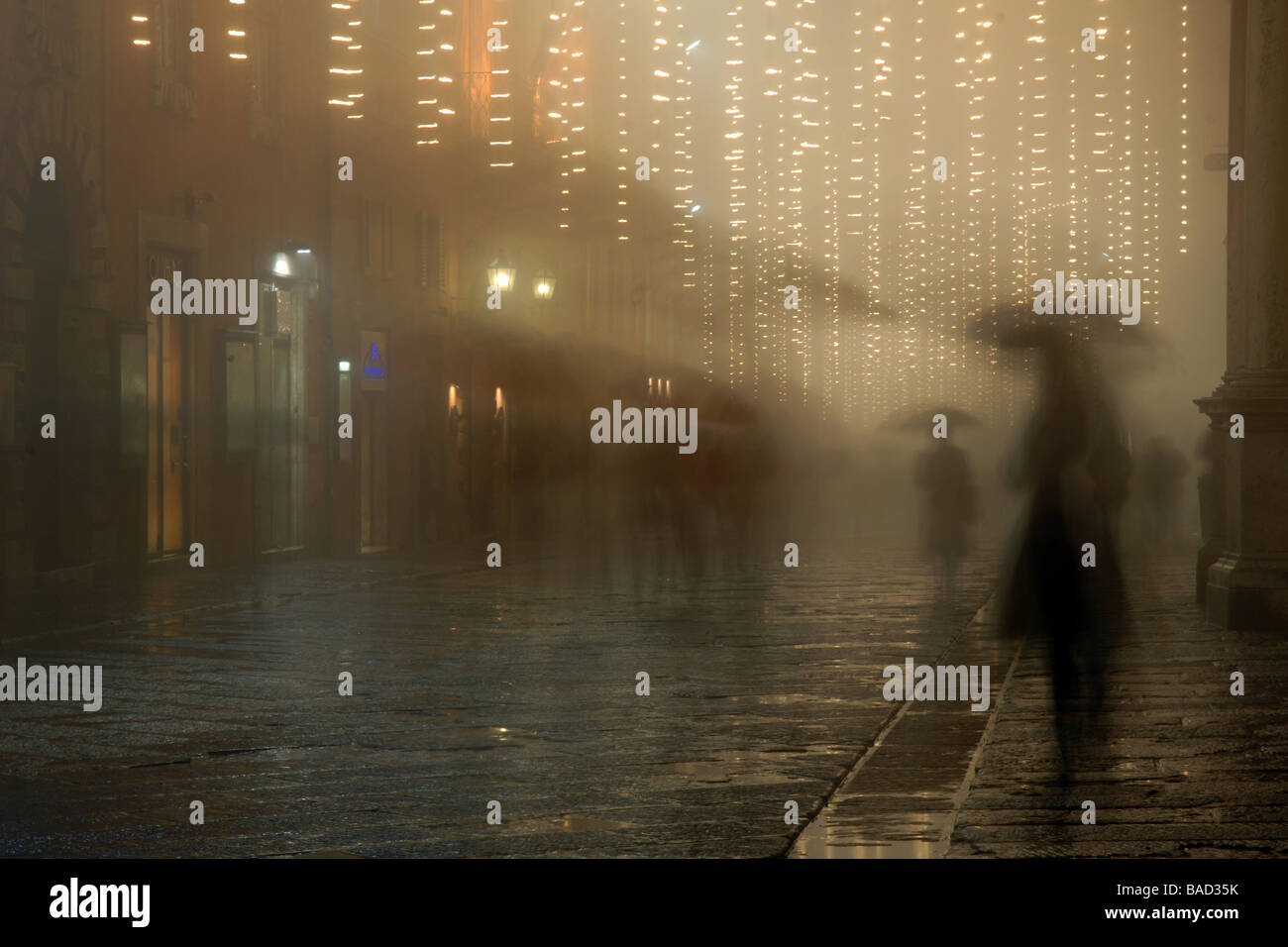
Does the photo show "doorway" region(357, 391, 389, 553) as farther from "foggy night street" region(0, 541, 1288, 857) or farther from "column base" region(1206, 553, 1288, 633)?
"column base" region(1206, 553, 1288, 633)

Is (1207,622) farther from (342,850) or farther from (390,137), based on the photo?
(390,137)

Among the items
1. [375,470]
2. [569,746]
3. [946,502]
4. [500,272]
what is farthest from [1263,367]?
[500,272]

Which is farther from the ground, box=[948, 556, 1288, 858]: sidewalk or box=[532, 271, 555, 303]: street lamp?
box=[532, 271, 555, 303]: street lamp

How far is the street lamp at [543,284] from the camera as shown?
86.1ft

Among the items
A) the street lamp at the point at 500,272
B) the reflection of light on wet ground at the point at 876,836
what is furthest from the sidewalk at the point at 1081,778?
the street lamp at the point at 500,272

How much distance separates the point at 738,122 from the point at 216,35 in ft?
60.7

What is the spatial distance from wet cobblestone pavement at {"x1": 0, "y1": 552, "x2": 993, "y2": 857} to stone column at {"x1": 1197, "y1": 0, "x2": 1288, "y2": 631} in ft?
5.95

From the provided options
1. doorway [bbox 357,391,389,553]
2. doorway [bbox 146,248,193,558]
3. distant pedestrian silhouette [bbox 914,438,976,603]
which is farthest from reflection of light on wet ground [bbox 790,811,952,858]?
doorway [bbox 357,391,389,553]

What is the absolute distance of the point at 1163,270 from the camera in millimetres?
30938

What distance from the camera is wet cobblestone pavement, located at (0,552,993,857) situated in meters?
5.42
